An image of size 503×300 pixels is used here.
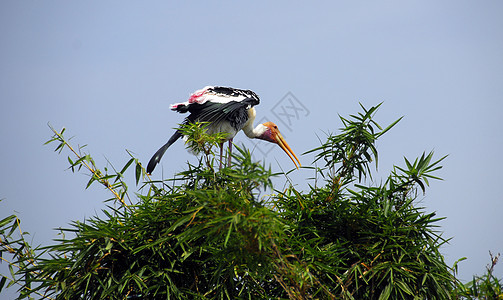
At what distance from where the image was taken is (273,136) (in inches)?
288

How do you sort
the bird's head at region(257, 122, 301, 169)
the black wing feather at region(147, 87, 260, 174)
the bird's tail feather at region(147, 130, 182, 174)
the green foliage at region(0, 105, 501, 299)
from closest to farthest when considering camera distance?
1. the green foliage at region(0, 105, 501, 299)
2. the bird's tail feather at region(147, 130, 182, 174)
3. the black wing feather at region(147, 87, 260, 174)
4. the bird's head at region(257, 122, 301, 169)

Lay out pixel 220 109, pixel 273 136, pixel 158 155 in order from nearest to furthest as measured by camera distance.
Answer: pixel 158 155
pixel 220 109
pixel 273 136

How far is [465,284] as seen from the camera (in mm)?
3746

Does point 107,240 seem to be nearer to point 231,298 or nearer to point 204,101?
point 231,298

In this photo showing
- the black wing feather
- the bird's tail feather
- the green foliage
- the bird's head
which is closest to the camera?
the green foliage

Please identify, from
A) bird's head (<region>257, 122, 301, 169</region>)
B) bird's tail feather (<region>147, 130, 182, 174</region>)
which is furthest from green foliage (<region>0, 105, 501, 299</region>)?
bird's head (<region>257, 122, 301, 169</region>)

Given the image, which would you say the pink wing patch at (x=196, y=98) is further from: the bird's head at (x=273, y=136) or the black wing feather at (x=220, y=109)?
the bird's head at (x=273, y=136)

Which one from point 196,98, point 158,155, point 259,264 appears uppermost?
point 196,98

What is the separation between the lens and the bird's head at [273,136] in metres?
7.27

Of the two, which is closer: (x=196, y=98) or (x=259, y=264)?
(x=259, y=264)

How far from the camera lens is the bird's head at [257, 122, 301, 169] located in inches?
286

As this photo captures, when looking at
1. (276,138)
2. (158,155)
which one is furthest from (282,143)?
(158,155)

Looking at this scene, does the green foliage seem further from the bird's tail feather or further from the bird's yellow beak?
the bird's yellow beak

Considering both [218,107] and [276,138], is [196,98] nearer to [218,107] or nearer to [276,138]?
[218,107]
